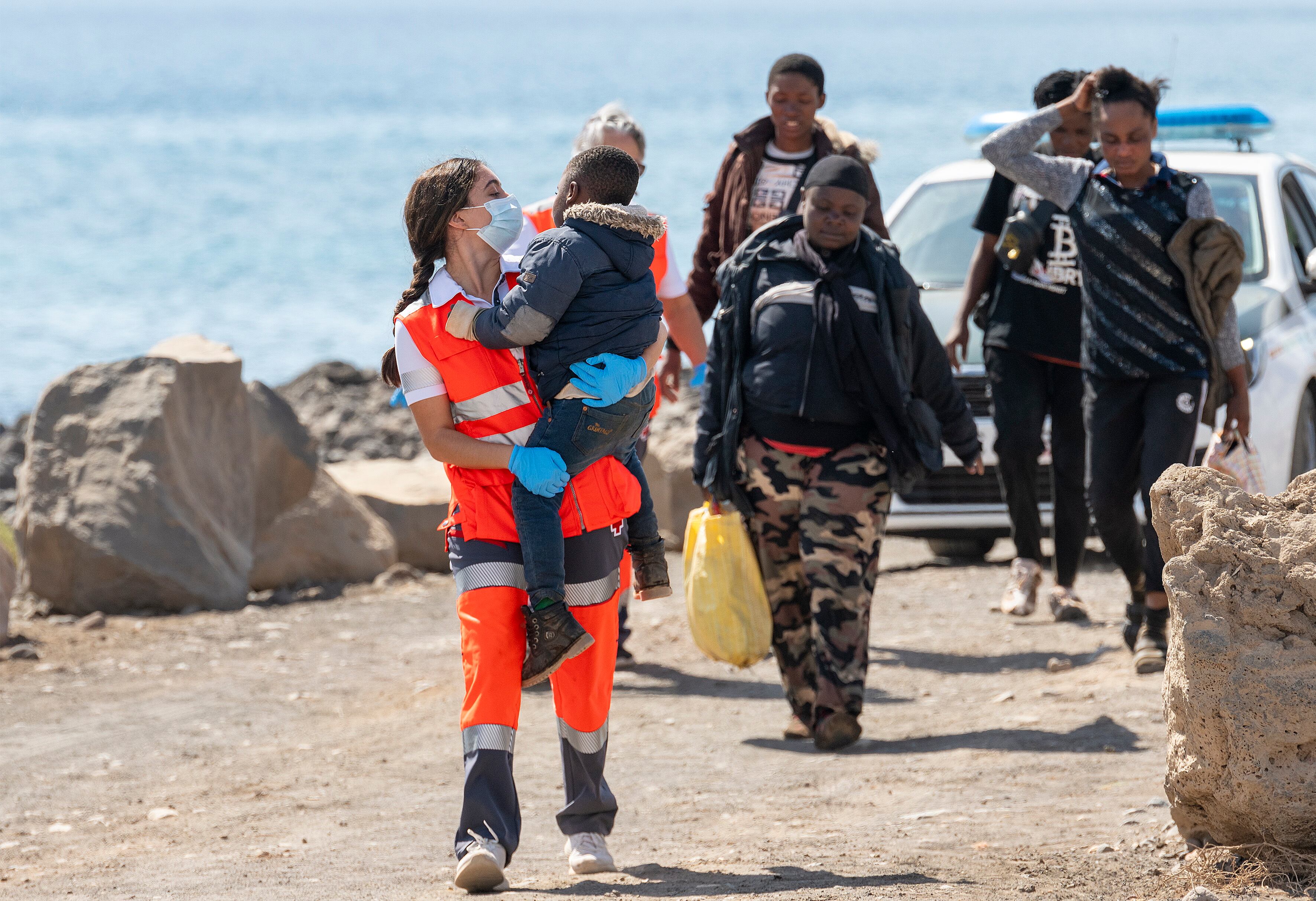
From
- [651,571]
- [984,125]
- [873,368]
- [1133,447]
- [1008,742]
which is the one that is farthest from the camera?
[984,125]

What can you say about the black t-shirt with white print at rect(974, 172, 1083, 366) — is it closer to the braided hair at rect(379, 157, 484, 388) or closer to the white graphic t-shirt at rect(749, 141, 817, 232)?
the white graphic t-shirt at rect(749, 141, 817, 232)

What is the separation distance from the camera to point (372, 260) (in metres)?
33.9

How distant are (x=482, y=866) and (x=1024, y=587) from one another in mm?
4233

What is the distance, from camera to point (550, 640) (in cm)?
389

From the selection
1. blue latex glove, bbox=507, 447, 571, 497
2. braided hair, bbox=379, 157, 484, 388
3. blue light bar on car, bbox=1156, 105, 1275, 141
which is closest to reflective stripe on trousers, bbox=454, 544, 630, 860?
blue latex glove, bbox=507, 447, 571, 497

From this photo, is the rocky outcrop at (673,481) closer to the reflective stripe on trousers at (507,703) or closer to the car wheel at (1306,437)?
the car wheel at (1306,437)

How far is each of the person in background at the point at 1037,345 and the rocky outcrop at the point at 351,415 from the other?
6.80 metres

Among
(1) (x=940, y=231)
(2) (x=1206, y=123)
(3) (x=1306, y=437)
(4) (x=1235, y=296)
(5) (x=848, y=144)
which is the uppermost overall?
(2) (x=1206, y=123)

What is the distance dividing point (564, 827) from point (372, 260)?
30.7m

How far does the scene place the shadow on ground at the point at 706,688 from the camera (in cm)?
647

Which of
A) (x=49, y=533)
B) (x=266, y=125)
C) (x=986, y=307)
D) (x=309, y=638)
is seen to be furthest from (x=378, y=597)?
(x=266, y=125)

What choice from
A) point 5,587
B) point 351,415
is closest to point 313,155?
point 351,415

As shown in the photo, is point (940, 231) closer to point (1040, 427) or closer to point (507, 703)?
Answer: point (1040, 427)

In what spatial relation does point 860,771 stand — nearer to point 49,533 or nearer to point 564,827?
point 564,827
